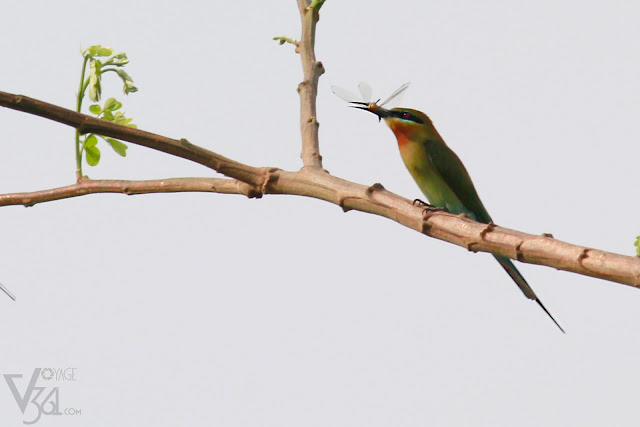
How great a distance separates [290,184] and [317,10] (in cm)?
74

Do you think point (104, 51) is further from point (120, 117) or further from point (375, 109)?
point (375, 109)

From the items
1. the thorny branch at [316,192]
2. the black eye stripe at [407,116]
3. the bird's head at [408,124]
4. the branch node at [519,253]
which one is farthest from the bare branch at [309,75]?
the black eye stripe at [407,116]

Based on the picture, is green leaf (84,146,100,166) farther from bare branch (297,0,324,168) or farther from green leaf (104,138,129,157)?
bare branch (297,0,324,168)

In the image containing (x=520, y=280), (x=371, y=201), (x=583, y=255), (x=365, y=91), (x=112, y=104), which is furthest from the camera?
(x=365, y=91)

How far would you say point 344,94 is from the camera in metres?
3.59

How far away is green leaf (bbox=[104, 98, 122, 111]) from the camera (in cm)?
260

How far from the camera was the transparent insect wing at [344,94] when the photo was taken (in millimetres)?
3576

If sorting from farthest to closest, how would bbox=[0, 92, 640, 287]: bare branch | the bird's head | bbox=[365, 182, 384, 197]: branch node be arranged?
the bird's head → bbox=[365, 182, 384, 197]: branch node → bbox=[0, 92, 640, 287]: bare branch

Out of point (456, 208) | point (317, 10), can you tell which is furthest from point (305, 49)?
point (456, 208)

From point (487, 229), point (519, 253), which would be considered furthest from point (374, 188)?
point (519, 253)

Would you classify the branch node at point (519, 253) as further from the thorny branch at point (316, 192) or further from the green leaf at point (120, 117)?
the green leaf at point (120, 117)

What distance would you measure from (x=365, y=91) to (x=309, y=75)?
1.11 metres

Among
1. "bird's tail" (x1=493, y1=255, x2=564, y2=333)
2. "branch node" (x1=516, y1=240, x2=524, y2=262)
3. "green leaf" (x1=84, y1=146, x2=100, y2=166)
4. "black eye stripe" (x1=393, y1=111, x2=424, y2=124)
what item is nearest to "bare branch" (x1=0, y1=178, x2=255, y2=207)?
"green leaf" (x1=84, y1=146, x2=100, y2=166)

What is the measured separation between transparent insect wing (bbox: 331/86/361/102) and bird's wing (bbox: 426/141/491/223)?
102cm
